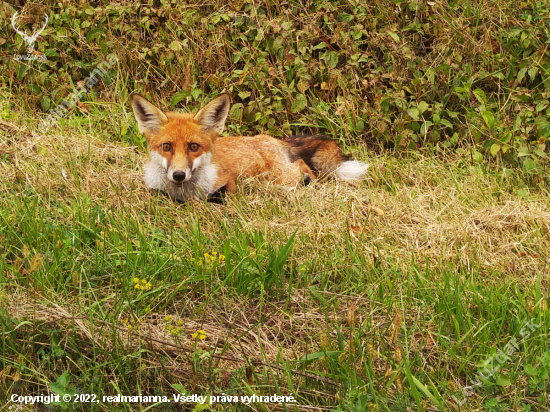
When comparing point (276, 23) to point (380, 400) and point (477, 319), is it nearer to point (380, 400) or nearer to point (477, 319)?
point (477, 319)

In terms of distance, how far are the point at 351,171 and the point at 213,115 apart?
140cm

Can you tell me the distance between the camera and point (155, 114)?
4.91m

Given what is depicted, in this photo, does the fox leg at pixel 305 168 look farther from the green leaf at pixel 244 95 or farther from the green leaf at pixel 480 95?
the green leaf at pixel 480 95

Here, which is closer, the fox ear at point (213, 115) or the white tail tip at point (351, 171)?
the fox ear at point (213, 115)

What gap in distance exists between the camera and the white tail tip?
543cm

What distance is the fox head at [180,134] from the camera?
4.70 metres

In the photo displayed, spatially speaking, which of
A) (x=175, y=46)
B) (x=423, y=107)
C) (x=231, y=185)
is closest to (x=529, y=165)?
(x=423, y=107)

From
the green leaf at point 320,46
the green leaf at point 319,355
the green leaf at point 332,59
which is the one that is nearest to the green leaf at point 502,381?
the green leaf at point 319,355

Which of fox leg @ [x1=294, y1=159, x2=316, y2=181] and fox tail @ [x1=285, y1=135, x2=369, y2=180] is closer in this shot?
fox tail @ [x1=285, y1=135, x2=369, y2=180]

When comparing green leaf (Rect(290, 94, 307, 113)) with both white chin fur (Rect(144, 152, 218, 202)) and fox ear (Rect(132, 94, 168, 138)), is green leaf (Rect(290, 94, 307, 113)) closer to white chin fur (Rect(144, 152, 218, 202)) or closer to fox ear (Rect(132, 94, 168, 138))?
white chin fur (Rect(144, 152, 218, 202))

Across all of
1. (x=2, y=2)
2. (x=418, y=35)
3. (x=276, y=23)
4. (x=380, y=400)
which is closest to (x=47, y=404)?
(x=380, y=400)

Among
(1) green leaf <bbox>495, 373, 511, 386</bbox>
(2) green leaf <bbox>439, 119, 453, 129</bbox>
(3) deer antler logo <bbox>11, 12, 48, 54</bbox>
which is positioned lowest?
(2) green leaf <bbox>439, 119, 453, 129</bbox>

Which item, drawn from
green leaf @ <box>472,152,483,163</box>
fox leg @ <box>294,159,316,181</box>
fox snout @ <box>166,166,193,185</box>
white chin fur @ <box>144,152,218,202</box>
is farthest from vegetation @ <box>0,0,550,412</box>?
fox leg @ <box>294,159,316,181</box>

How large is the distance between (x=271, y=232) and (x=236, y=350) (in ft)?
4.30
